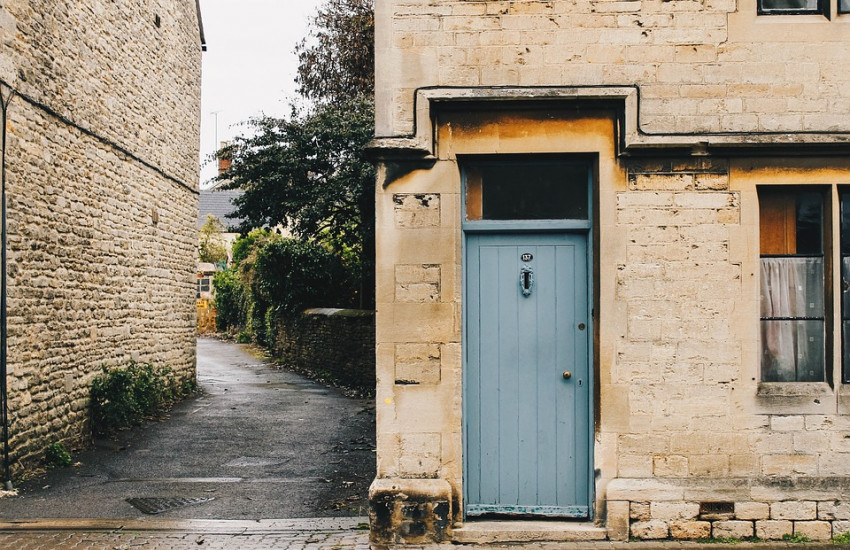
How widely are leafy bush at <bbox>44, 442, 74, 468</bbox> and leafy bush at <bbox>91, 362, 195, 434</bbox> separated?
5.34 ft

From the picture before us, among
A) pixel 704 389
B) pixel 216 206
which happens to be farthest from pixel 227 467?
pixel 216 206

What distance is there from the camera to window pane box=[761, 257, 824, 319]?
20.5 ft

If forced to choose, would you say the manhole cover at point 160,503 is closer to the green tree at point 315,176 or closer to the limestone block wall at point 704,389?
the limestone block wall at point 704,389

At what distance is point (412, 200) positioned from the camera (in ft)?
20.4

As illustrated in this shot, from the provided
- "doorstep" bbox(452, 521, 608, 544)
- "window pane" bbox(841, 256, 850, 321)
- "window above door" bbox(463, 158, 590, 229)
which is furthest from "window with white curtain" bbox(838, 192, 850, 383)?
"doorstep" bbox(452, 521, 608, 544)

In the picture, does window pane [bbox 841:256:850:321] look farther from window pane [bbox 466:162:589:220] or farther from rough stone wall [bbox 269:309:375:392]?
rough stone wall [bbox 269:309:375:392]

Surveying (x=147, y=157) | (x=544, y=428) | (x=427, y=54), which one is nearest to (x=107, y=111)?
(x=147, y=157)

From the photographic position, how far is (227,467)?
31.9 feet

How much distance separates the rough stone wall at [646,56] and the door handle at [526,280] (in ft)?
4.53

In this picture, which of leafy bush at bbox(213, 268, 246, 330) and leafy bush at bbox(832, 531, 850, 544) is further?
leafy bush at bbox(213, 268, 246, 330)

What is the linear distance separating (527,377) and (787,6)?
350 cm

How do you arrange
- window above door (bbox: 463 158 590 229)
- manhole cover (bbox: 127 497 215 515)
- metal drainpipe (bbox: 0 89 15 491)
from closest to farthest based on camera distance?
window above door (bbox: 463 158 590 229) < manhole cover (bbox: 127 497 215 515) < metal drainpipe (bbox: 0 89 15 491)

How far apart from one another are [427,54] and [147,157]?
902cm

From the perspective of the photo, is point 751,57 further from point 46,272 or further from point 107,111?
point 107,111
